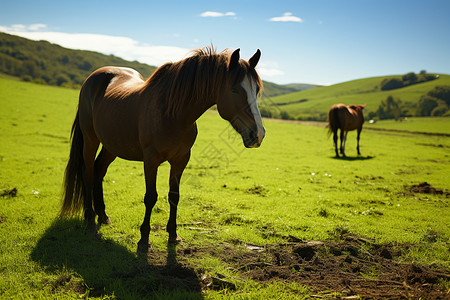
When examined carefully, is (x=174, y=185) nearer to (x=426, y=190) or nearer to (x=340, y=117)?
(x=426, y=190)

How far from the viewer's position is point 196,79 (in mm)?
3561

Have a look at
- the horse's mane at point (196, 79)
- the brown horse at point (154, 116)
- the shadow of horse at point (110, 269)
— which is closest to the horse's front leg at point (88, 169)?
the brown horse at point (154, 116)

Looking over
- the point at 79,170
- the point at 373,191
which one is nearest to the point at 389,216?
the point at 373,191

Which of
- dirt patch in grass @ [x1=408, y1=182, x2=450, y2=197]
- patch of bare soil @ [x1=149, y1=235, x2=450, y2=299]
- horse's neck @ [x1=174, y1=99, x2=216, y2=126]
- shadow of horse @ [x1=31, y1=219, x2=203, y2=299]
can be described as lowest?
shadow of horse @ [x1=31, y1=219, x2=203, y2=299]

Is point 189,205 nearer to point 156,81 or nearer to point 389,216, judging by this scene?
point 156,81

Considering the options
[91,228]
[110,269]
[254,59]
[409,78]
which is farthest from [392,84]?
[110,269]

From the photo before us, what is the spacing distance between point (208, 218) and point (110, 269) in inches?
95.0

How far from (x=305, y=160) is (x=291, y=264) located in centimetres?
1055

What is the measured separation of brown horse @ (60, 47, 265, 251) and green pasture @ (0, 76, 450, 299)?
0.58 metres

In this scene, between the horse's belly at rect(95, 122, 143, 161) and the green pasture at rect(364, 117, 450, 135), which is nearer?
the horse's belly at rect(95, 122, 143, 161)

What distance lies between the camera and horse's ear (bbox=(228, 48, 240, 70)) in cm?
315

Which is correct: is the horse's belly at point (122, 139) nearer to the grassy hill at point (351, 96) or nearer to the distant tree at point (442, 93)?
the grassy hill at point (351, 96)

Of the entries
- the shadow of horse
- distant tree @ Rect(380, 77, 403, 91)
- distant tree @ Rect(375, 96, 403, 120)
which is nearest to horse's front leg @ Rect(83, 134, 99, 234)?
the shadow of horse

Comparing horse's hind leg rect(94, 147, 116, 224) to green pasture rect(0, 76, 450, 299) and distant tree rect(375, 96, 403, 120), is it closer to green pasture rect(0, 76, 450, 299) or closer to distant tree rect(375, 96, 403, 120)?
green pasture rect(0, 76, 450, 299)
